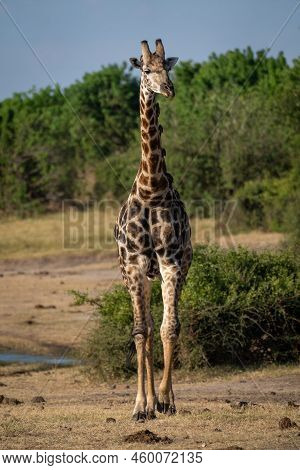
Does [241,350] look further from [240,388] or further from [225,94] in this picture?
[225,94]

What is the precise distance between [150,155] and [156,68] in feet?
2.59

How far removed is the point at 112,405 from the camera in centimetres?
A: 1058

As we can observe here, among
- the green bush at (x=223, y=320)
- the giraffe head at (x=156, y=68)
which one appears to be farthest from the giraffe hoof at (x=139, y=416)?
the green bush at (x=223, y=320)

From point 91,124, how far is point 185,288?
105 feet

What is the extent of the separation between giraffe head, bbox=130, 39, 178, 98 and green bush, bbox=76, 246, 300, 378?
4.62 metres

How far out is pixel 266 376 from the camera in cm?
1266

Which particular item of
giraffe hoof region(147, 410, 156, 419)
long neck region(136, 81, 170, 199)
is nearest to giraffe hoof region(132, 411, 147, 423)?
giraffe hoof region(147, 410, 156, 419)

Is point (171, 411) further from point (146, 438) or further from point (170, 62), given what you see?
point (170, 62)

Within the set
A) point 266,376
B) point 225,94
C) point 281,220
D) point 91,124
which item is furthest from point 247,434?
point 91,124

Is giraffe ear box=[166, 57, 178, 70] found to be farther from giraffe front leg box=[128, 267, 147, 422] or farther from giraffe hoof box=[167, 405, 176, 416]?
giraffe hoof box=[167, 405, 176, 416]

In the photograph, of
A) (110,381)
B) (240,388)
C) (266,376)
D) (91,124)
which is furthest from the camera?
(91,124)

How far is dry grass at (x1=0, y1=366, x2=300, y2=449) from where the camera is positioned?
804 centimetres

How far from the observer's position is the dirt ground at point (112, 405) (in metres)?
8.11

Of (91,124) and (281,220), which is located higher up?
(91,124)
